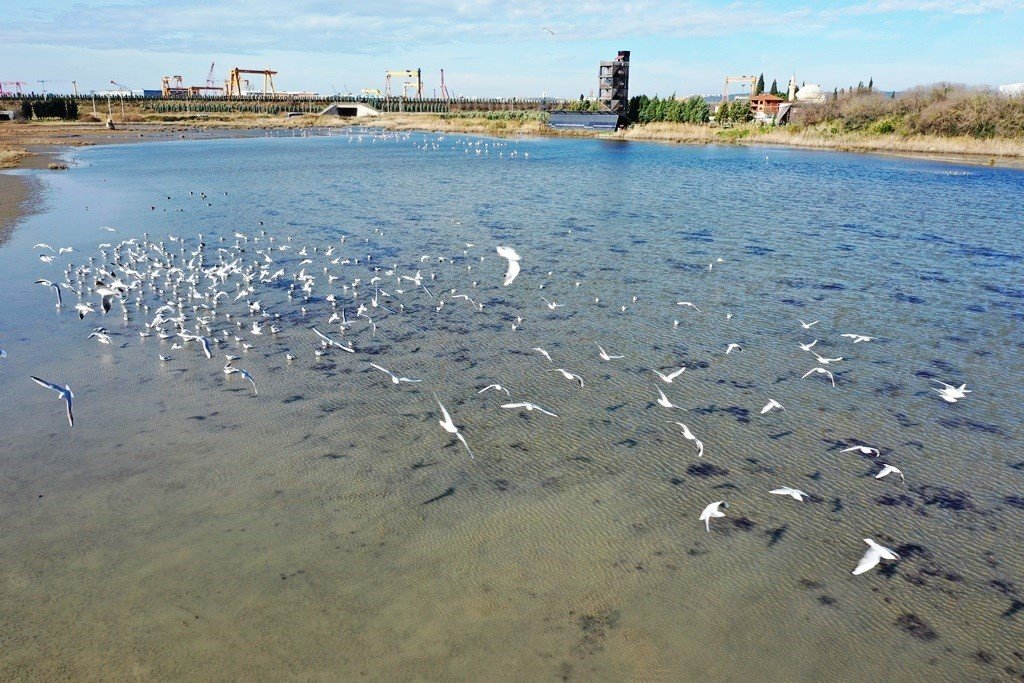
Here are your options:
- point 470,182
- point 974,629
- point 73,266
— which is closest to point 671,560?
point 974,629

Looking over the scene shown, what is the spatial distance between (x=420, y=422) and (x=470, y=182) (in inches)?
1348

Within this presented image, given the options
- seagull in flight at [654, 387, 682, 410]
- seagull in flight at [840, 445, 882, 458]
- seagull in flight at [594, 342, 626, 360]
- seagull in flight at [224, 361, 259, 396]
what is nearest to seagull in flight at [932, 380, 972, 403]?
seagull in flight at [840, 445, 882, 458]

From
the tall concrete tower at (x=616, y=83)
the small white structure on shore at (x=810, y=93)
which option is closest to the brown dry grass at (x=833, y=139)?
the tall concrete tower at (x=616, y=83)

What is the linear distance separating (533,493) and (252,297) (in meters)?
11.5

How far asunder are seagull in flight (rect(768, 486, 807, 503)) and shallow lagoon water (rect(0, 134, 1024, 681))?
218mm

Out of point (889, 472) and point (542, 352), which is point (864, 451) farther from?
point (542, 352)

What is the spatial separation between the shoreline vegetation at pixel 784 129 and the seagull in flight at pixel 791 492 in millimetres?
26503

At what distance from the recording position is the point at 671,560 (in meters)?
8.06

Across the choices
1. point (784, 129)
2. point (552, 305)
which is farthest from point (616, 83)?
point (552, 305)

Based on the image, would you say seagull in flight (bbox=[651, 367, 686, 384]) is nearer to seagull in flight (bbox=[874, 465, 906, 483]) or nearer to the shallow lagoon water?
the shallow lagoon water

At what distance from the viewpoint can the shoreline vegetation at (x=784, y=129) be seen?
59.5 meters

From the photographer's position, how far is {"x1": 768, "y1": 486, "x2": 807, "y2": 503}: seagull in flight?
874 cm

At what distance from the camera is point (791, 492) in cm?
874

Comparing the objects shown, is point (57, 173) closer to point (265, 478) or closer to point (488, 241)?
point (488, 241)
